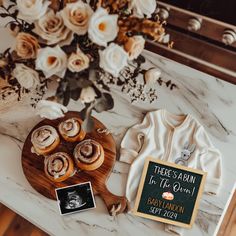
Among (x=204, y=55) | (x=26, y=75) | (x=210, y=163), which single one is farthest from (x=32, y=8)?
(x=204, y=55)

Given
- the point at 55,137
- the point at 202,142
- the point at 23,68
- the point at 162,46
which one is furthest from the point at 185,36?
the point at 23,68

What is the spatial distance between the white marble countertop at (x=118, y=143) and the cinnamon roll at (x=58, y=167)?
0.25 ft

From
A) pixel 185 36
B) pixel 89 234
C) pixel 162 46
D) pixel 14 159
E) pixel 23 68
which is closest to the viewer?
pixel 23 68

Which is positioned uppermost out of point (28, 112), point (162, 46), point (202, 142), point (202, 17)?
point (202, 17)

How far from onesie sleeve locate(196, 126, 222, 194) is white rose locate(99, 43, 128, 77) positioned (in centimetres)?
46

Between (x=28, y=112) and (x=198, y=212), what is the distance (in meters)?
0.62

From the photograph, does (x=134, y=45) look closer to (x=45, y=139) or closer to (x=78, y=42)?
(x=78, y=42)

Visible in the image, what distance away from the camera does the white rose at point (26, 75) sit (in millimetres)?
898

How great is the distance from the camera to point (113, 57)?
825mm

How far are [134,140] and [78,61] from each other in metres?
0.44

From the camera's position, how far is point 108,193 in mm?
1128

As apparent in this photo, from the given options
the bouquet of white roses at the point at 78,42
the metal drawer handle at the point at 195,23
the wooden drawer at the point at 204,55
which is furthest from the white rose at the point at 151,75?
the wooden drawer at the point at 204,55

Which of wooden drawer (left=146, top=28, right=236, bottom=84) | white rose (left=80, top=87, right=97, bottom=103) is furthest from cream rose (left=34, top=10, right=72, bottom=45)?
wooden drawer (left=146, top=28, right=236, bottom=84)

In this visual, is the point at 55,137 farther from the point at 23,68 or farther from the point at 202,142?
the point at 202,142
